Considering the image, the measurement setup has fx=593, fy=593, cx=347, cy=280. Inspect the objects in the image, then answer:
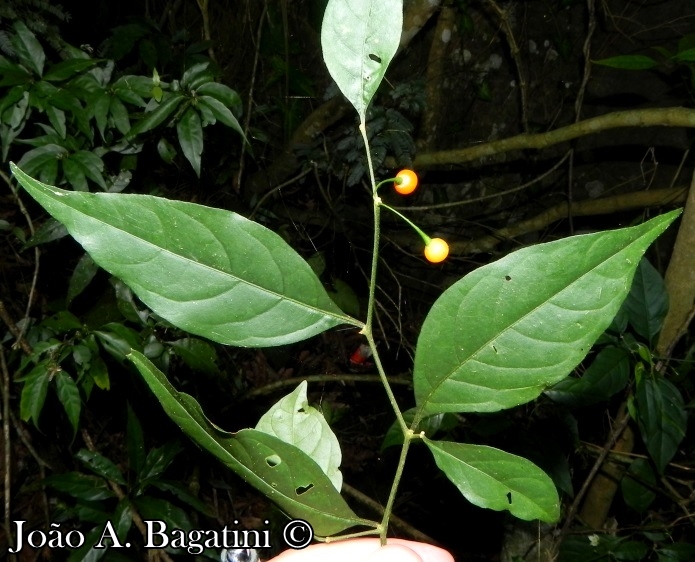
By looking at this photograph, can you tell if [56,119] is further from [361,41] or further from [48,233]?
[361,41]

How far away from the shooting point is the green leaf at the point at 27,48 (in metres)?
1.39

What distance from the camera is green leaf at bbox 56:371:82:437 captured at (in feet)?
4.46

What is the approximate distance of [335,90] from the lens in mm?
2193

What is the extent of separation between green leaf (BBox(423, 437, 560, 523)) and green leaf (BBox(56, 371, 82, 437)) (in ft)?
3.55

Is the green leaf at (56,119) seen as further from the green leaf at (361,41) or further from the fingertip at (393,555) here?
the fingertip at (393,555)

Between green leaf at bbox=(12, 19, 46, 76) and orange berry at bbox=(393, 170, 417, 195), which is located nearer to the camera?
orange berry at bbox=(393, 170, 417, 195)

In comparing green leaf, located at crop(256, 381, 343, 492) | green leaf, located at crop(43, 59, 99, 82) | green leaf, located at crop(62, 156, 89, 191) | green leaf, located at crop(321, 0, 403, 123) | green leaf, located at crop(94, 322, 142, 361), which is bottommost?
green leaf, located at crop(94, 322, 142, 361)

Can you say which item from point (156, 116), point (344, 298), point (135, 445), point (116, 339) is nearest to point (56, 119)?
point (156, 116)

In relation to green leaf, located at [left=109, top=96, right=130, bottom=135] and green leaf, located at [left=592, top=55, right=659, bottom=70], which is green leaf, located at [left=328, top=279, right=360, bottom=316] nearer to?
green leaf, located at [left=109, top=96, right=130, bottom=135]

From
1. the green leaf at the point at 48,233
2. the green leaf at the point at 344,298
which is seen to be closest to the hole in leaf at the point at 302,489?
the green leaf at the point at 48,233

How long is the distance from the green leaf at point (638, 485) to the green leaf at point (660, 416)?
9.5 inches

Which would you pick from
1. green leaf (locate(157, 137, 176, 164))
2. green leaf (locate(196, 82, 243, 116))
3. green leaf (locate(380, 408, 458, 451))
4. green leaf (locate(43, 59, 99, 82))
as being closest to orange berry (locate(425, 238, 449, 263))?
green leaf (locate(380, 408, 458, 451))

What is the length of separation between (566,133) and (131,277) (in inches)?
68.9

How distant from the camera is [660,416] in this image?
4.30ft
